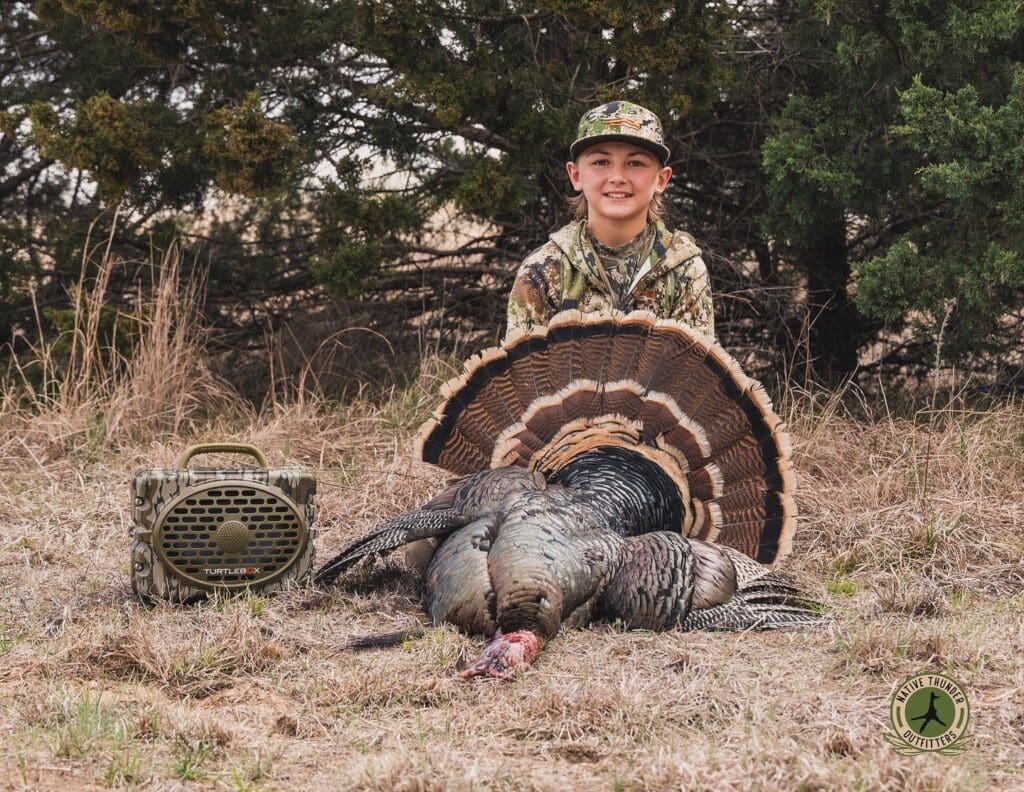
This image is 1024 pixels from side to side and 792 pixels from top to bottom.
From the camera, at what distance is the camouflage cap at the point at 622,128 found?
14.1ft

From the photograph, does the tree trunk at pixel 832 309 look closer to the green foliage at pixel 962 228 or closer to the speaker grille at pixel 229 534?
the green foliage at pixel 962 228

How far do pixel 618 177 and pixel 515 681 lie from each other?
2.16 meters

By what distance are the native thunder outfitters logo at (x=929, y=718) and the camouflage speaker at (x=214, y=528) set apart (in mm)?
1995

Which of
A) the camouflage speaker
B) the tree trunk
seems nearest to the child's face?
the camouflage speaker

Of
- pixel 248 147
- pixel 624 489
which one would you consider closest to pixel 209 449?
pixel 624 489

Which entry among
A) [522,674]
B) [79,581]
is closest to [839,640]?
[522,674]

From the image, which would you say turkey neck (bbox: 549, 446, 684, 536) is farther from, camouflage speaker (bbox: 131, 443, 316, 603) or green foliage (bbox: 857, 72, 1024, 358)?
green foliage (bbox: 857, 72, 1024, 358)

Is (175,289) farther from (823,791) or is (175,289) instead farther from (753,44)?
(823,791)

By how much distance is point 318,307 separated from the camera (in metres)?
7.72

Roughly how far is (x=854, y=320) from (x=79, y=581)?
498 centimetres

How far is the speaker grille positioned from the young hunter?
127 centimetres

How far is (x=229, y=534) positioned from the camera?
3.71 meters

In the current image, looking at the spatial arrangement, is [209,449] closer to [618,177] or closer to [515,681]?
[515,681]

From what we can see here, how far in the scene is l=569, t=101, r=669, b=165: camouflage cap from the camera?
14.1 ft
